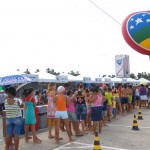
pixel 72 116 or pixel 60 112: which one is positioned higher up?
pixel 60 112

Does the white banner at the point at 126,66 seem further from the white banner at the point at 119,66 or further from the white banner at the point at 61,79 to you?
the white banner at the point at 61,79

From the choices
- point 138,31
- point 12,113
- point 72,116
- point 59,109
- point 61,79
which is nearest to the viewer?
point 138,31

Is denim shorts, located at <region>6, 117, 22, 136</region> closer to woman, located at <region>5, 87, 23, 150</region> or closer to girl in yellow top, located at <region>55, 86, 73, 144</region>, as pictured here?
woman, located at <region>5, 87, 23, 150</region>

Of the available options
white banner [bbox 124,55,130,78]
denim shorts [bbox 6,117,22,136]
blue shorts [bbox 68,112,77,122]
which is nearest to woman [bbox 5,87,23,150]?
denim shorts [bbox 6,117,22,136]

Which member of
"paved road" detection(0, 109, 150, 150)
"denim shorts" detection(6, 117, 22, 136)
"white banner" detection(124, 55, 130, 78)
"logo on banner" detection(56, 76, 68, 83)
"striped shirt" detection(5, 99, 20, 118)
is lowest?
"paved road" detection(0, 109, 150, 150)

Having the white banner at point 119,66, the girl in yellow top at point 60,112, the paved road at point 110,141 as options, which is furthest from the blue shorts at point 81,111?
the white banner at point 119,66

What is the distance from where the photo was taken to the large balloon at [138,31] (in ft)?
19.6

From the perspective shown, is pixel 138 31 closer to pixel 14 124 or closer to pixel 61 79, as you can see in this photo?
pixel 14 124

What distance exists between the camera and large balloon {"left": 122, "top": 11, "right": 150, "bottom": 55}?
19.6 ft

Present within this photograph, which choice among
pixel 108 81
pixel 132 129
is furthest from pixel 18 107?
pixel 108 81

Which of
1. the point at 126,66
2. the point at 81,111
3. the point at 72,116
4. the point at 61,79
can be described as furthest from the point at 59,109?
the point at 61,79

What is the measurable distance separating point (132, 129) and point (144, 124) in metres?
1.47

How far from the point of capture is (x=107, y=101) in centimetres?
1153

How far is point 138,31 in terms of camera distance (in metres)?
6.06
